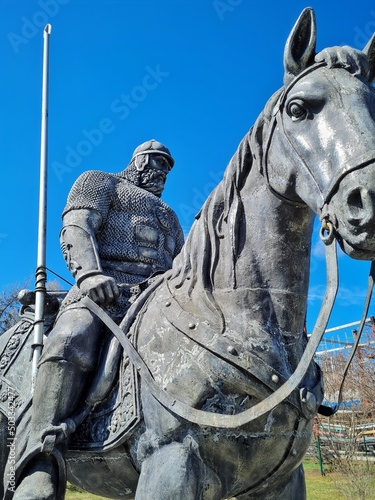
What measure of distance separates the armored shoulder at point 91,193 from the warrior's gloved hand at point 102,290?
2.08ft

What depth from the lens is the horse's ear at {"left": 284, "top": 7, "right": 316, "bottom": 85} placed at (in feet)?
8.28

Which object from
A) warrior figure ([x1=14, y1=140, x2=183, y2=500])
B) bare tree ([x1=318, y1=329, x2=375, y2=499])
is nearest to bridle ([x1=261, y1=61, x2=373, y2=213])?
warrior figure ([x1=14, y1=140, x2=183, y2=500])

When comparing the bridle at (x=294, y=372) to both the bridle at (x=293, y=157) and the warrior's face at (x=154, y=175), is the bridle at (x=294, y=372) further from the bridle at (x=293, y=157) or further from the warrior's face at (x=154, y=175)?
the warrior's face at (x=154, y=175)

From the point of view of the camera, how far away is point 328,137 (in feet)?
7.39

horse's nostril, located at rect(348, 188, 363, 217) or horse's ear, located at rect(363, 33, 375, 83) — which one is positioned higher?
horse's ear, located at rect(363, 33, 375, 83)

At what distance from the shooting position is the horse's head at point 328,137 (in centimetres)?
207

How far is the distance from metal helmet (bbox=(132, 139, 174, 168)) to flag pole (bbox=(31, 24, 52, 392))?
74cm

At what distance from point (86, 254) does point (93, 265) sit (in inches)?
3.9

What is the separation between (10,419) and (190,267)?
1.67 metres

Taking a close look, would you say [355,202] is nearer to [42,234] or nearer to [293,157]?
[293,157]

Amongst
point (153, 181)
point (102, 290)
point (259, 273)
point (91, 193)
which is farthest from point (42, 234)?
point (259, 273)

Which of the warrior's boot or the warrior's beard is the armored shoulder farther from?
the warrior's boot

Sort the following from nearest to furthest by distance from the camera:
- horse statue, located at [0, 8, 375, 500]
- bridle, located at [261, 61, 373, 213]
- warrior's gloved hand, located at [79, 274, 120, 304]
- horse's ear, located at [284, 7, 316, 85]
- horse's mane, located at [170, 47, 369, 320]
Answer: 1. bridle, located at [261, 61, 373, 213]
2. horse statue, located at [0, 8, 375, 500]
3. horse's ear, located at [284, 7, 316, 85]
4. horse's mane, located at [170, 47, 369, 320]
5. warrior's gloved hand, located at [79, 274, 120, 304]

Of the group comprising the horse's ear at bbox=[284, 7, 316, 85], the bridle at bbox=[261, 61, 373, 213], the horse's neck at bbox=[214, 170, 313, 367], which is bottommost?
the horse's neck at bbox=[214, 170, 313, 367]
